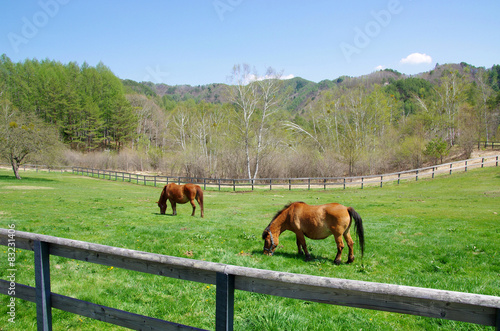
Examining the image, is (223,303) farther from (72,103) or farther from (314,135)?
(72,103)

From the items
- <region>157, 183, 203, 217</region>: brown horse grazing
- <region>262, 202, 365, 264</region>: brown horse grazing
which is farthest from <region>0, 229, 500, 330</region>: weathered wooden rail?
<region>157, 183, 203, 217</region>: brown horse grazing

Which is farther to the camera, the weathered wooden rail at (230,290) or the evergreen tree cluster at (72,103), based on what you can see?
the evergreen tree cluster at (72,103)

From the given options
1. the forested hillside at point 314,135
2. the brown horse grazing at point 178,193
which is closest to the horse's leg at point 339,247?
the brown horse grazing at point 178,193

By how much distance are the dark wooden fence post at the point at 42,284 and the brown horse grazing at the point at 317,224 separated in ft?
14.8

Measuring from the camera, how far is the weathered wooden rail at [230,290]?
5.83 ft

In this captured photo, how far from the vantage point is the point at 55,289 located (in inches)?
188

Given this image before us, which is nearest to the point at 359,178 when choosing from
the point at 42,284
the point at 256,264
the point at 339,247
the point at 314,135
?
the point at 314,135

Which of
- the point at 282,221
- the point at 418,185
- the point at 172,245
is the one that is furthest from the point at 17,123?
the point at 418,185

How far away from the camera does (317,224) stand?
21.1ft

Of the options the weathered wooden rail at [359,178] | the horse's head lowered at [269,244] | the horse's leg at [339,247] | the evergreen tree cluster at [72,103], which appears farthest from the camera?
the evergreen tree cluster at [72,103]

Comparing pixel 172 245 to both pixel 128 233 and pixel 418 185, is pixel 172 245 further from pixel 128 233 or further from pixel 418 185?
pixel 418 185

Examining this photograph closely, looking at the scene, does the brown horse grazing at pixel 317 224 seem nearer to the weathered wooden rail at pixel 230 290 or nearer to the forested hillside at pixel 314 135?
the weathered wooden rail at pixel 230 290

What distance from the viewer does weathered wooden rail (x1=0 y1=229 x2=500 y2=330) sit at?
178 centimetres

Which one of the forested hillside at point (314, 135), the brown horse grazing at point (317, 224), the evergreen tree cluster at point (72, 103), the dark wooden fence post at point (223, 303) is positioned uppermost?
the evergreen tree cluster at point (72, 103)
